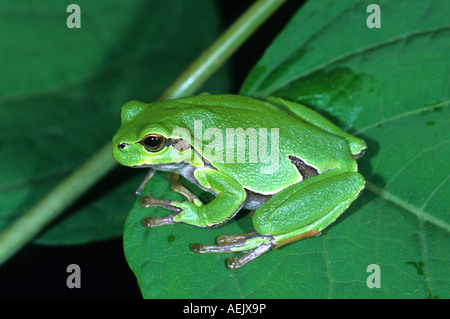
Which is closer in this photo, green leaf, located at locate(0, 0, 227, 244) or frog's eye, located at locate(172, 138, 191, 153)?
frog's eye, located at locate(172, 138, 191, 153)

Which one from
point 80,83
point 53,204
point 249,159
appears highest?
point 80,83

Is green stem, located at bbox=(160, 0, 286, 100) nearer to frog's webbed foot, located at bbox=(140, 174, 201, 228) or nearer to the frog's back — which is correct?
the frog's back

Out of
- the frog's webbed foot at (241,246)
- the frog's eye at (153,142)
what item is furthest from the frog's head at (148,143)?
the frog's webbed foot at (241,246)

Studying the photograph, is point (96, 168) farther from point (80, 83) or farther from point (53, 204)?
point (80, 83)

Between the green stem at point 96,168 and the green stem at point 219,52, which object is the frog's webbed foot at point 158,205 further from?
the green stem at point 219,52

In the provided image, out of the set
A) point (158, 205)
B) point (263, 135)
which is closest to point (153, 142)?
point (158, 205)

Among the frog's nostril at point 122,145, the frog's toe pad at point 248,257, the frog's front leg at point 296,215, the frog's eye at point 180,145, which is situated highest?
the frog's eye at point 180,145

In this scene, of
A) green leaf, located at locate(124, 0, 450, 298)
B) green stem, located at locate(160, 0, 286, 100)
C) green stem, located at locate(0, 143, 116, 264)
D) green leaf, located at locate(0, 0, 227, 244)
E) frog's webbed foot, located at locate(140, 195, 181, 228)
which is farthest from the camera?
green leaf, located at locate(0, 0, 227, 244)

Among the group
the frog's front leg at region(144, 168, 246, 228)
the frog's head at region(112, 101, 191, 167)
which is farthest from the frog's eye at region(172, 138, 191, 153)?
the frog's front leg at region(144, 168, 246, 228)
